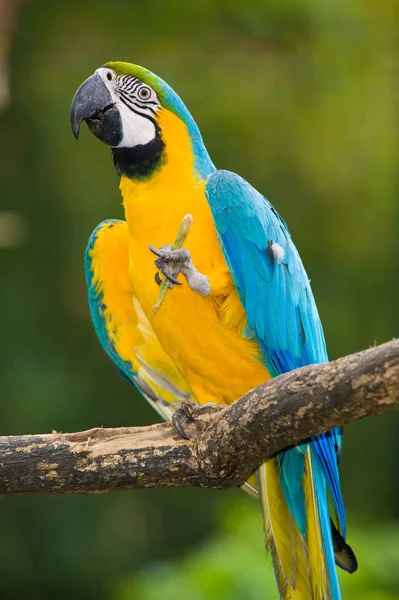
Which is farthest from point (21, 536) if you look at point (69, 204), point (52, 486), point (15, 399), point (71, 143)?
point (52, 486)

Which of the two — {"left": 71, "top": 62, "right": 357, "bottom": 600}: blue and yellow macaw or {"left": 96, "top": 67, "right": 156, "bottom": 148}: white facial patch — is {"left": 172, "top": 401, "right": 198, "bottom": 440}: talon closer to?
{"left": 71, "top": 62, "right": 357, "bottom": 600}: blue and yellow macaw

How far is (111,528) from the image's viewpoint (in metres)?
4.91

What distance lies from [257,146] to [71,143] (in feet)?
4.04

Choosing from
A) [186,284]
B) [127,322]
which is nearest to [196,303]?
[186,284]

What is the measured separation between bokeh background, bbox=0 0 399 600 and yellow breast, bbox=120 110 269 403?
7.44 feet

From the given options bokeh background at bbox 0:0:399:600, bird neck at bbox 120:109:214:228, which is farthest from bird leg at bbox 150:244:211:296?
bokeh background at bbox 0:0:399:600

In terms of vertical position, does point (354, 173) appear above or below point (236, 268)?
below

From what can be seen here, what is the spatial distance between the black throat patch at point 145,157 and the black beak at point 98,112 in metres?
0.06

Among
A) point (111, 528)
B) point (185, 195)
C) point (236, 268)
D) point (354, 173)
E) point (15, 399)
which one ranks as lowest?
point (111, 528)

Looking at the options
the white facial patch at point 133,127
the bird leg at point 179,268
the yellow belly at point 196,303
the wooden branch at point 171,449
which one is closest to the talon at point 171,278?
the bird leg at point 179,268

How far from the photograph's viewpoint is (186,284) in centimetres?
226

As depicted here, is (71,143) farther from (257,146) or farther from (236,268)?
(236,268)

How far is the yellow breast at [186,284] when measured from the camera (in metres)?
2.29

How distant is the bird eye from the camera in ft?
7.91
